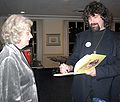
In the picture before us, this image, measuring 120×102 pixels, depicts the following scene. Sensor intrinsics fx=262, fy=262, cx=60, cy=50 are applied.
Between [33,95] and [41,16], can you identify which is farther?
[41,16]

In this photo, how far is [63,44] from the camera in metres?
12.0

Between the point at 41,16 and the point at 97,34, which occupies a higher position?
the point at 41,16

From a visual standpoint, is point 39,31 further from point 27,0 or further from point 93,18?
point 93,18

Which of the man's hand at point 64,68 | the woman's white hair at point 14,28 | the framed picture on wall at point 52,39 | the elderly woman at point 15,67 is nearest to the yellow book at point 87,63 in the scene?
the man's hand at point 64,68

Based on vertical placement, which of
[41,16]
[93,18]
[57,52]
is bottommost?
[57,52]

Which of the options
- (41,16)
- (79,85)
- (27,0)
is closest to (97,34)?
(79,85)

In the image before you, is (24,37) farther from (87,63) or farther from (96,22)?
(96,22)

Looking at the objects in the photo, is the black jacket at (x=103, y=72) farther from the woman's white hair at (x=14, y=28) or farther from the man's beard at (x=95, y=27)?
the woman's white hair at (x=14, y=28)

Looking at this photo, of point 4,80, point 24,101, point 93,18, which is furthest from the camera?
point 93,18

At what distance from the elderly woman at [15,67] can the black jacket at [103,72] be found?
583 mm

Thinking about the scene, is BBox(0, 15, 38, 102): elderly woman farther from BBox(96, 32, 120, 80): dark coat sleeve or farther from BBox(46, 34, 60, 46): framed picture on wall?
BBox(46, 34, 60, 46): framed picture on wall

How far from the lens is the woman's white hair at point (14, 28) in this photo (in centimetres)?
181

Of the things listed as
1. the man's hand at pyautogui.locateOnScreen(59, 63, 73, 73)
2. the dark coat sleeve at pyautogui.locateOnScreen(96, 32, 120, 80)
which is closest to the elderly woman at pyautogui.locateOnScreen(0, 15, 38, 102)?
the man's hand at pyautogui.locateOnScreen(59, 63, 73, 73)

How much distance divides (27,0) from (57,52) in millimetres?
4153
